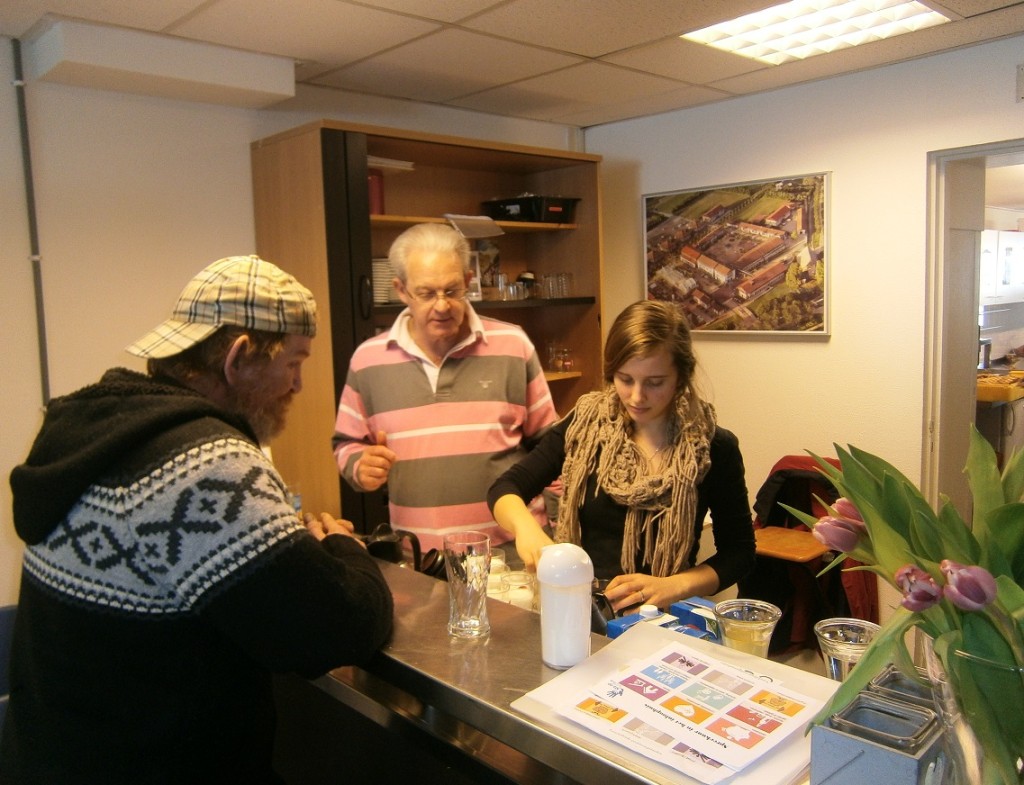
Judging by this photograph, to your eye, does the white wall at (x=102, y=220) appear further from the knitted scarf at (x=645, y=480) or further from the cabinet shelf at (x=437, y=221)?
the knitted scarf at (x=645, y=480)

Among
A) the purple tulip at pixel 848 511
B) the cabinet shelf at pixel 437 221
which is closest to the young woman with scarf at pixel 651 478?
the purple tulip at pixel 848 511

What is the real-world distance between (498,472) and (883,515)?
4.89ft

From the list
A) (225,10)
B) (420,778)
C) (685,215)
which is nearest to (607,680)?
(420,778)

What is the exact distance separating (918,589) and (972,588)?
1.5 inches

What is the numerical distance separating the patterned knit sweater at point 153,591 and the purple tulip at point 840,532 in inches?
21.9

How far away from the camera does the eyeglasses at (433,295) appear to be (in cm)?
215

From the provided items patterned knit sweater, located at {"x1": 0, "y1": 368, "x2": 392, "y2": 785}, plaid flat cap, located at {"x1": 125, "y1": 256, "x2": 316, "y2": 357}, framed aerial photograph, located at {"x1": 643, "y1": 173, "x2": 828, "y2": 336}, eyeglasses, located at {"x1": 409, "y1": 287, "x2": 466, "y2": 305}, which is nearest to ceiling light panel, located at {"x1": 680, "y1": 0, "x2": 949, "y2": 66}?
framed aerial photograph, located at {"x1": 643, "y1": 173, "x2": 828, "y2": 336}

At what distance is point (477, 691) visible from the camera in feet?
3.35

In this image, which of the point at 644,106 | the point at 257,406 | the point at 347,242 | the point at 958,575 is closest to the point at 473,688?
the point at 257,406

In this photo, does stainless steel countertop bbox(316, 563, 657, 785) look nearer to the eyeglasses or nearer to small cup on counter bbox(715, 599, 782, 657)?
small cup on counter bbox(715, 599, 782, 657)

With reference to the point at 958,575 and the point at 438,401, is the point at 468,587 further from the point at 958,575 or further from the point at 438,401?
the point at 438,401

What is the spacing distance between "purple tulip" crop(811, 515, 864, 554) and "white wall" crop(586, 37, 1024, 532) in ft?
8.80

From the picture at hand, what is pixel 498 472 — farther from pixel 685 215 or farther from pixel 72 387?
pixel 685 215

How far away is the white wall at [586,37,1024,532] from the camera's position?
9.91 ft
